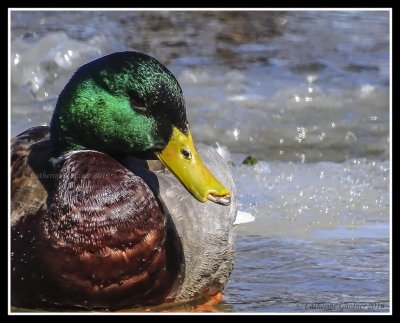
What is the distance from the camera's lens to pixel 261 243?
233 inches

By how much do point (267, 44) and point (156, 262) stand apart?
6.52m

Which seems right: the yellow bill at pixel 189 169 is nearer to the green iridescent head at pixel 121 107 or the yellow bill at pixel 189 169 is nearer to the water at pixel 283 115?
the green iridescent head at pixel 121 107

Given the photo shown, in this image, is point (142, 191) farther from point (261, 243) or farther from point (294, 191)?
point (294, 191)

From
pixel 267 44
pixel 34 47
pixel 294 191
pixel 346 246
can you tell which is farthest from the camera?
pixel 267 44

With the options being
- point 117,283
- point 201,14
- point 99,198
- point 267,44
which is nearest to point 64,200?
point 99,198

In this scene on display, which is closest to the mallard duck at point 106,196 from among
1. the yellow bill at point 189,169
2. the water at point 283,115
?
the yellow bill at point 189,169

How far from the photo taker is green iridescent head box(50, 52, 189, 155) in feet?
14.5

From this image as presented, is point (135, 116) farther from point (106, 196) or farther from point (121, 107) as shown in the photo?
point (106, 196)

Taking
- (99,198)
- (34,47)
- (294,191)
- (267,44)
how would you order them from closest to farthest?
(99,198)
(294,191)
(34,47)
(267,44)

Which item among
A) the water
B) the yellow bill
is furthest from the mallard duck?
the water

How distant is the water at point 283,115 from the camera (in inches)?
216

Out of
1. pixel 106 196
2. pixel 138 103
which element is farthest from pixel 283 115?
pixel 106 196

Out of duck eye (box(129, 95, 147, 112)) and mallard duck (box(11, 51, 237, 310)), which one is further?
duck eye (box(129, 95, 147, 112))

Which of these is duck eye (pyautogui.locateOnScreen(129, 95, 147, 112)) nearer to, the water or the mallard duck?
the mallard duck
